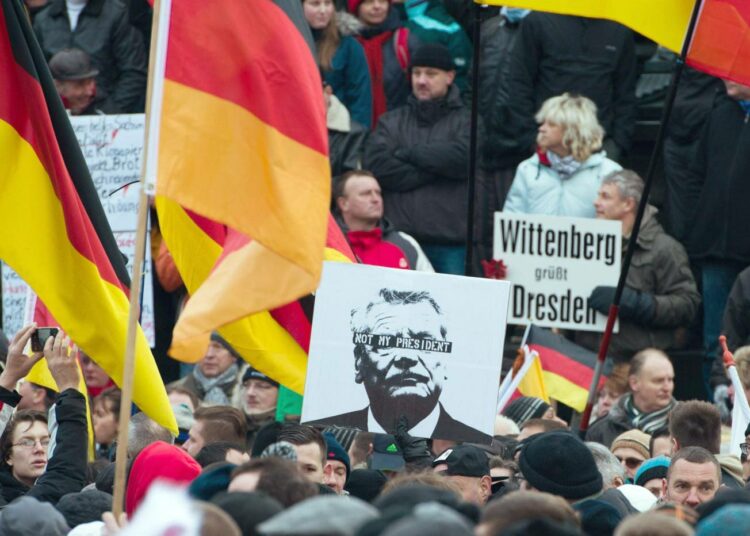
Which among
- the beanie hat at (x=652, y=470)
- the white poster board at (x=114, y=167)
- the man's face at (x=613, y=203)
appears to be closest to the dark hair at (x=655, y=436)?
the beanie hat at (x=652, y=470)

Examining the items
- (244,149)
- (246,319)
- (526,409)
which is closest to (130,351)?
(244,149)

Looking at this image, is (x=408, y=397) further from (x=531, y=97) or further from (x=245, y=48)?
(x=531, y=97)

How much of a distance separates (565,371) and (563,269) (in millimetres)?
745

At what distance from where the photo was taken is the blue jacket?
1379cm

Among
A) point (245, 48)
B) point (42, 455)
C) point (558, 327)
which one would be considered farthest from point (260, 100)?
point (558, 327)

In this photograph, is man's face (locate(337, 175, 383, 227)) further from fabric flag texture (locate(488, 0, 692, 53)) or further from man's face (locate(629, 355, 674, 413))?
fabric flag texture (locate(488, 0, 692, 53))

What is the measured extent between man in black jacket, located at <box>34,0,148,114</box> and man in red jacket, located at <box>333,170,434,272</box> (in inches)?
A: 96.2

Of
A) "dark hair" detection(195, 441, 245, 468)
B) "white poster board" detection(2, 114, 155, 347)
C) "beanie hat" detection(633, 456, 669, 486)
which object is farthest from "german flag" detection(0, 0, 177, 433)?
"white poster board" detection(2, 114, 155, 347)

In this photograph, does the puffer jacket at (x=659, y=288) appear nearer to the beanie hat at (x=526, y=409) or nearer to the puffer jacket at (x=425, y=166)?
the puffer jacket at (x=425, y=166)

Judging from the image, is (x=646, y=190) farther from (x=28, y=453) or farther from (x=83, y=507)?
(x=83, y=507)

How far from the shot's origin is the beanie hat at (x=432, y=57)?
1306 centimetres

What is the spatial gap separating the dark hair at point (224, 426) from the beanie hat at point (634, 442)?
6.91ft

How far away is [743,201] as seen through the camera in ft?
41.5

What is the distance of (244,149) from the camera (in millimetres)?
7293
